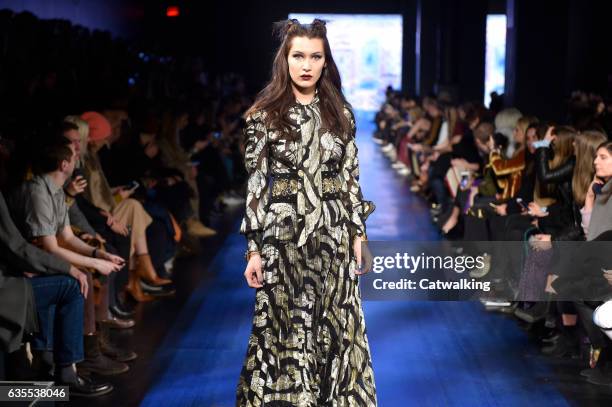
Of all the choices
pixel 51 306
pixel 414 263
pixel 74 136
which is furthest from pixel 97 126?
pixel 414 263

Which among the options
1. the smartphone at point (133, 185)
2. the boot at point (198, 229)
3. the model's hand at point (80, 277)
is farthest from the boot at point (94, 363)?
the boot at point (198, 229)

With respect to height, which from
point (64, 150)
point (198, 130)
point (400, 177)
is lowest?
point (400, 177)

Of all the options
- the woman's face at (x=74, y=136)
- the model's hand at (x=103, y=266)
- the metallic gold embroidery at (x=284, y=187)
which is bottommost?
the model's hand at (x=103, y=266)

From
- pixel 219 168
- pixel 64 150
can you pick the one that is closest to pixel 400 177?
pixel 219 168

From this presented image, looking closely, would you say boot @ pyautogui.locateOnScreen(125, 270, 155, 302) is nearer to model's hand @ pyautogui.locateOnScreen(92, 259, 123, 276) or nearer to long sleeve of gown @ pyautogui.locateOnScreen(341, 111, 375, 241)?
model's hand @ pyautogui.locateOnScreen(92, 259, 123, 276)

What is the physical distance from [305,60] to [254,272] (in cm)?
68

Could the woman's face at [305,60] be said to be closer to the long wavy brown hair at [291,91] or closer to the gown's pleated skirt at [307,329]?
the long wavy brown hair at [291,91]

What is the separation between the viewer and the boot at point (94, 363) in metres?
4.65

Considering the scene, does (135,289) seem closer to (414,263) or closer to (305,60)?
(414,263)

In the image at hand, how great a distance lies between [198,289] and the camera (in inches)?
260

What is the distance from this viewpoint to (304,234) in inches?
135

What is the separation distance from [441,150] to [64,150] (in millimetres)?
6446

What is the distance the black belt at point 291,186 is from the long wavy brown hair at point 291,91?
136 mm

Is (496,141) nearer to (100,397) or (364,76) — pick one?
(100,397)
